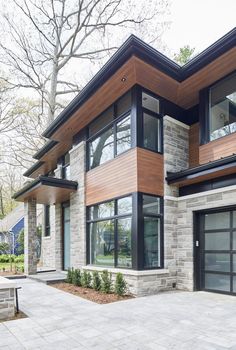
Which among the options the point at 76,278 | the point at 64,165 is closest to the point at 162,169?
the point at 76,278

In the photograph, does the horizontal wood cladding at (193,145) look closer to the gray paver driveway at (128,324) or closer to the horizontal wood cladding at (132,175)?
the horizontal wood cladding at (132,175)

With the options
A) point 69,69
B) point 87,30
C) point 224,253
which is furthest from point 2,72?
point 224,253

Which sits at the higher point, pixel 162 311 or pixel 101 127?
pixel 101 127

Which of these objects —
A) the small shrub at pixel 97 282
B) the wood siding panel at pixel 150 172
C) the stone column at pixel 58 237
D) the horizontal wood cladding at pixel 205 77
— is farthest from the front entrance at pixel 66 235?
the horizontal wood cladding at pixel 205 77

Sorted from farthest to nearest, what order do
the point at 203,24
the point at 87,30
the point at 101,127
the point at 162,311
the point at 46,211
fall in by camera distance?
the point at 87,30, the point at 46,211, the point at 203,24, the point at 101,127, the point at 162,311

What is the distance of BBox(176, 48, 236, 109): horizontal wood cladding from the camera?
6.91 m

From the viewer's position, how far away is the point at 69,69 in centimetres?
1905

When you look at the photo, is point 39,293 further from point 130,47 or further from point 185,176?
point 130,47

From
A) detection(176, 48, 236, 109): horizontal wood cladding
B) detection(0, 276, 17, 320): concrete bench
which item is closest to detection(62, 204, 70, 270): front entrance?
detection(176, 48, 236, 109): horizontal wood cladding

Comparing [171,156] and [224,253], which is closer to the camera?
[224,253]

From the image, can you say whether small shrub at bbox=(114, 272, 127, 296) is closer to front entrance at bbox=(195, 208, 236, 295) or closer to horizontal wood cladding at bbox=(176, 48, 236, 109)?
front entrance at bbox=(195, 208, 236, 295)

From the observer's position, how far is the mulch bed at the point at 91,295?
6.94 meters

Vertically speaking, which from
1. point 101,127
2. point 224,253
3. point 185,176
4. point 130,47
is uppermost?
point 130,47

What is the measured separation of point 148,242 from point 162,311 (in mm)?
2114
